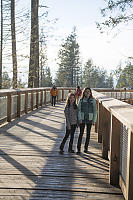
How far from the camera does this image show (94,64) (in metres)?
104

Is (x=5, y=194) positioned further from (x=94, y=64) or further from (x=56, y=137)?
(x=94, y=64)

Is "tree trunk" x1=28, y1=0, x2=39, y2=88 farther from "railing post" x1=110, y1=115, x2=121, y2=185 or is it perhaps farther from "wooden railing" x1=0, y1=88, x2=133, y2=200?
"railing post" x1=110, y1=115, x2=121, y2=185

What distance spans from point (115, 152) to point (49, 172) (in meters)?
1.21

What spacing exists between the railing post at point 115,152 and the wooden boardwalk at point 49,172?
142mm

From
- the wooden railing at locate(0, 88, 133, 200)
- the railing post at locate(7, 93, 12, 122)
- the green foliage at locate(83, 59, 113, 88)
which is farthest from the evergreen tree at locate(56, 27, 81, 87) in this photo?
the railing post at locate(7, 93, 12, 122)

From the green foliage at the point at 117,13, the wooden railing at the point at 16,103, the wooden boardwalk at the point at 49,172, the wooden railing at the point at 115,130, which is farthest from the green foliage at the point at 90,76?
the wooden boardwalk at the point at 49,172

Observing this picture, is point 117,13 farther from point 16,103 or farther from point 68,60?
point 68,60

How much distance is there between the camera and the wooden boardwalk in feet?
13.0

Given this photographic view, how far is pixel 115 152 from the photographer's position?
4316 mm

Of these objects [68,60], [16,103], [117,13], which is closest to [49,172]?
[16,103]

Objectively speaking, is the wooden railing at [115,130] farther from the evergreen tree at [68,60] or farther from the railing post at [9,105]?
the evergreen tree at [68,60]

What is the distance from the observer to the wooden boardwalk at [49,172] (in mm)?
3977

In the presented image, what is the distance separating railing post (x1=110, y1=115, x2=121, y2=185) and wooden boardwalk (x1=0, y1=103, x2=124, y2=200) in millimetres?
142

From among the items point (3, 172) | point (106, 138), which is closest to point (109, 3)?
point (106, 138)
